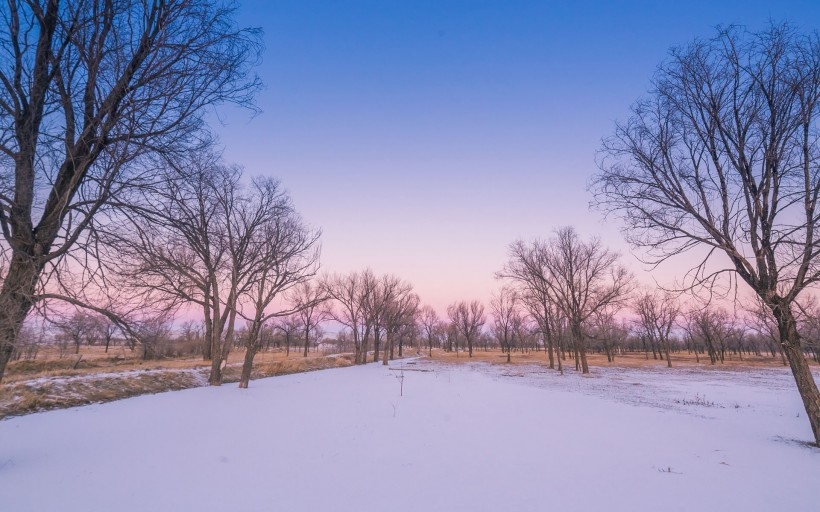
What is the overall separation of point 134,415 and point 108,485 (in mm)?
6214

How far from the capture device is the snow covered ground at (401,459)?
441 centimetres

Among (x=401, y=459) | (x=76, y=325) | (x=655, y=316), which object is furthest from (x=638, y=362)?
(x=76, y=325)

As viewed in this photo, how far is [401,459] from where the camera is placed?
238 inches

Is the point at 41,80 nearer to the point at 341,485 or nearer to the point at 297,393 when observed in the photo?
the point at 341,485

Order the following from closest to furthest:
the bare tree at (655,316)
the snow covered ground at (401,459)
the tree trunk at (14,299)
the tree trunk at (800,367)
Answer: the snow covered ground at (401,459), the tree trunk at (14,299), the tree trunk at (800,367), the bare tree at (655,316)

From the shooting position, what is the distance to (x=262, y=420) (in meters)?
9.12

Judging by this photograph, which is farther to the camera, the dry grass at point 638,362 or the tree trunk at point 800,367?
the dry grass at point 638,362

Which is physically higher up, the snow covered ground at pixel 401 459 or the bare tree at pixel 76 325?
the bare tree at pixel 76 325

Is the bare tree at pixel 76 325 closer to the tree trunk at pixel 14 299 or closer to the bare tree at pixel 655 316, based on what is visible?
the tree trunk at pixel 14 299

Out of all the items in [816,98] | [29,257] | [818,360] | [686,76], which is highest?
[686,76]

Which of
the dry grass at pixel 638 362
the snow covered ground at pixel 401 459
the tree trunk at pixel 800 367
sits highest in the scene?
the tree trunk at pixel 800 367

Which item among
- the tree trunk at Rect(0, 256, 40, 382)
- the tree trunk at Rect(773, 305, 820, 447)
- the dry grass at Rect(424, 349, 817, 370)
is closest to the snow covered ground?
the tree trunk at Rect(773, 305, 820, 447)

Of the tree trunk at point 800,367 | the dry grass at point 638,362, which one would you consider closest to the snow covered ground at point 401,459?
the tree trunk at point 800,367

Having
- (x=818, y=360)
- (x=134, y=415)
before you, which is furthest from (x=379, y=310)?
(x=818, y=360)
